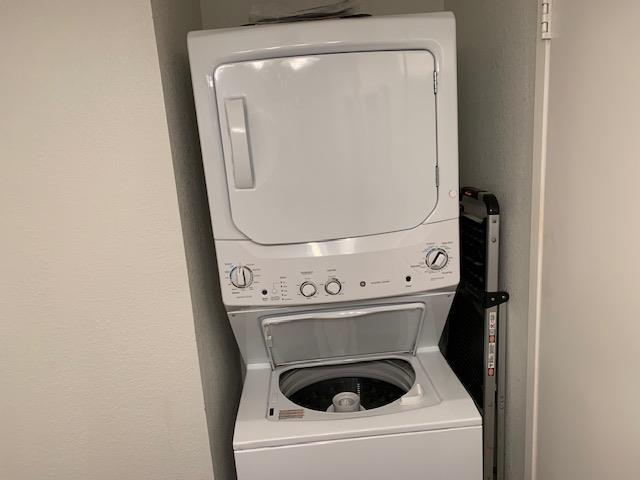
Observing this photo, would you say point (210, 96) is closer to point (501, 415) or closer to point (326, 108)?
point (326, 108)

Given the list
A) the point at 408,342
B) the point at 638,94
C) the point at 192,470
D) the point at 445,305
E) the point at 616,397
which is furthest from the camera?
the point at 408,342

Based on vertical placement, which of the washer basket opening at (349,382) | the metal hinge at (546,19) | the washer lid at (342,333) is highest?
the metal hinge at (546,19)

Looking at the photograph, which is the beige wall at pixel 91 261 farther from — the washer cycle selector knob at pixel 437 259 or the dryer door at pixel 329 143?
the washer cycle selector knob at pixel 437 259

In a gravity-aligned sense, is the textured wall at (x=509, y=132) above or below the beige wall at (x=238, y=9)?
below

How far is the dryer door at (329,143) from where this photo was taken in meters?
1.33

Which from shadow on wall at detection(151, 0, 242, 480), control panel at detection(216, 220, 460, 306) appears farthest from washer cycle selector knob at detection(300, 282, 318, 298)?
shadow on wall at detection(151, 0, 242, 480)

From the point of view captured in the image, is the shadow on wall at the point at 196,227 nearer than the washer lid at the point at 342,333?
Yes

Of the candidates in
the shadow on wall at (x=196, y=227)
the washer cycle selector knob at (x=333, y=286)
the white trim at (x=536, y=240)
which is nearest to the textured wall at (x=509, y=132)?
the white trim at (x=536, y=240)

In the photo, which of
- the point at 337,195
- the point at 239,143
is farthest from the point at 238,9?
the point at 337,195

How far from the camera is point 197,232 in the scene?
152 cm

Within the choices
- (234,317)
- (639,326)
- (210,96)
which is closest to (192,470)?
(234,317)

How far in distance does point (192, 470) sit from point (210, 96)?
3.47 ft

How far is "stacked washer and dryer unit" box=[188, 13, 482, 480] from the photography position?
1318 millimetres

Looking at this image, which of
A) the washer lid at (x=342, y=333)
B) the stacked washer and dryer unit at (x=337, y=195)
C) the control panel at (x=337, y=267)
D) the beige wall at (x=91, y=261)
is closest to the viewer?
the beige wall at (x=91, y=261)
